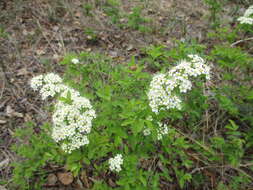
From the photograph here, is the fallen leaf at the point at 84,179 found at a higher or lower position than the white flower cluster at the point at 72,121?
lower

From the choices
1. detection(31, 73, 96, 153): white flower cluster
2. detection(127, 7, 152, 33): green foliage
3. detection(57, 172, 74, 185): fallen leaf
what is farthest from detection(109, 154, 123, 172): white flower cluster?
detection(127, 7, 152, 33): green foliage

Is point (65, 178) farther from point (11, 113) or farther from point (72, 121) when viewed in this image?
point (11, 113)

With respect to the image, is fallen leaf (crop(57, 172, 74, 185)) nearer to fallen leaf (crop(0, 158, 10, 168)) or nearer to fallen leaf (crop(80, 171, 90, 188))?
fallen leaf (crop(80, 171, 90, 188))

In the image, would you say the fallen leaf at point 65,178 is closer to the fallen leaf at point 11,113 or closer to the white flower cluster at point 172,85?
the fallen leaf at point 11,113

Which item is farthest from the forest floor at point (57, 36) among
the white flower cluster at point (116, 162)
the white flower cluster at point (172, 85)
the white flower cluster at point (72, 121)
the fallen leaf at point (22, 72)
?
the white flower cluster at point (172, 85)

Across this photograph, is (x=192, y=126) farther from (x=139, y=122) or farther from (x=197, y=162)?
(x=139, y=122)

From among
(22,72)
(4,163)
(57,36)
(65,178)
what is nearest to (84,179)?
(65,178)
